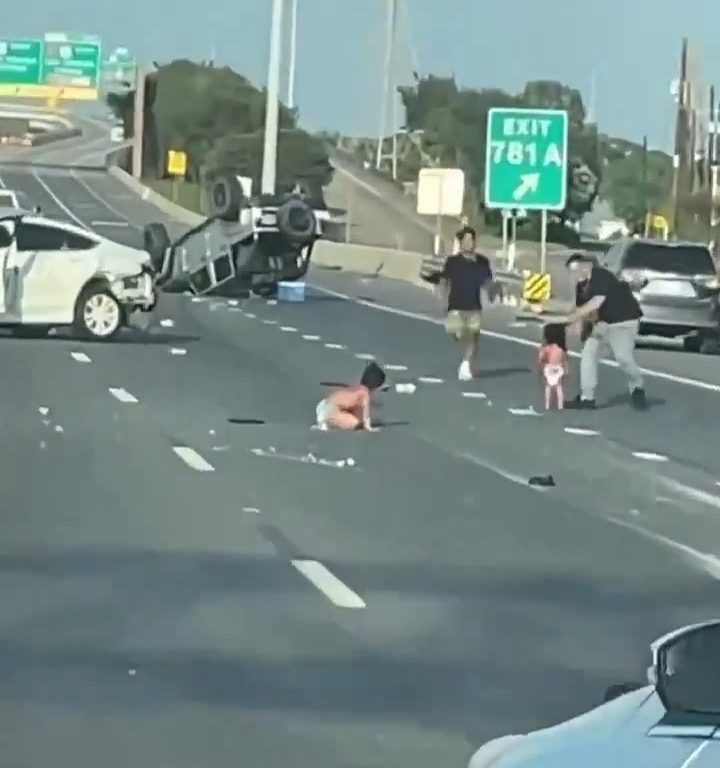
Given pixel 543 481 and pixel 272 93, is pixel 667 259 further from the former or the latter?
pixel 272 93

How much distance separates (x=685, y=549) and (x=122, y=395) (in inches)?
420

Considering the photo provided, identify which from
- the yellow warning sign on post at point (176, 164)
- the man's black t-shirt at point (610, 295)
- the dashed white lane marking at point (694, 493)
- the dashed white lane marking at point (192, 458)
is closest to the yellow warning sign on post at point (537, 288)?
the man's black t-shirt at point (610, 295)

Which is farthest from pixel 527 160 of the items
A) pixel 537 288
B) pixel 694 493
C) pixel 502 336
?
pixel 694 493

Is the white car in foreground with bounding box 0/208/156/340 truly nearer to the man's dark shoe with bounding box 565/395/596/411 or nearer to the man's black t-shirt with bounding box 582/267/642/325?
the man's dark shoe with bounding box 565/395/596/411

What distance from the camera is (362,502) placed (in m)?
14.6

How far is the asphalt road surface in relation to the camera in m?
7.93

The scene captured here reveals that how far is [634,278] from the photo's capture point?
114ft

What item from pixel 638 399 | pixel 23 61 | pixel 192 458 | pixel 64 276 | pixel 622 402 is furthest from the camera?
pixel 23 61

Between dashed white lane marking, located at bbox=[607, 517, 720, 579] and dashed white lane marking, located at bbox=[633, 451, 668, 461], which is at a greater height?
dashed white lane marking, located at bbox=[607, 517, 720, 579]

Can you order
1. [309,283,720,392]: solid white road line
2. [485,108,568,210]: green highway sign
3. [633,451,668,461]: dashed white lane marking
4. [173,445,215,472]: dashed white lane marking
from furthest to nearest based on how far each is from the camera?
[485,108,568,210]: green highway sign → [309,283,720,392]: solid white road line → [633,451,668,461]: dashed white lane marking → [173,445,215,472]: dashed white lane marking

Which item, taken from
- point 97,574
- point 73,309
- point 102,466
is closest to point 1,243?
point 73,309

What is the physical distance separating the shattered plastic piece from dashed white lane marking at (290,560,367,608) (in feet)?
15.1

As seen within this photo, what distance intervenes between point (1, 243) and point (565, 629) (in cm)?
2086

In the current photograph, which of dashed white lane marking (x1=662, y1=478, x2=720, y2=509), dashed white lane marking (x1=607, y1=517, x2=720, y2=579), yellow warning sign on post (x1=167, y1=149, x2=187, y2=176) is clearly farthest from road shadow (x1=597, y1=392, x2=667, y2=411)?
yellow warning sign on post (x1=167, y1=149, x2=187, y2=176)
